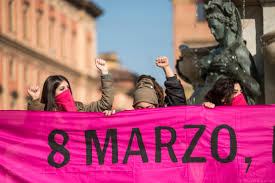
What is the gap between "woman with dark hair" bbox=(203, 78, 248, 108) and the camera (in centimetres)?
779

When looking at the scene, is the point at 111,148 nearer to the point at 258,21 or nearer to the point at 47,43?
the point at 258,21

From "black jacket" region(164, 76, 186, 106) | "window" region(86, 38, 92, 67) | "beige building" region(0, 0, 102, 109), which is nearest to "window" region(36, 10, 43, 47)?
"beige building" region(0, 0, 102, 109)

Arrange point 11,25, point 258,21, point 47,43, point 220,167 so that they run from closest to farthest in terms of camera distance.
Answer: point 220,167, point 258,21, point 11,25, point 47,43

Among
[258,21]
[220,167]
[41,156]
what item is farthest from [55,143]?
[258,21]

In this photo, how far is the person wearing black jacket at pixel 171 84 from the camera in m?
7.82

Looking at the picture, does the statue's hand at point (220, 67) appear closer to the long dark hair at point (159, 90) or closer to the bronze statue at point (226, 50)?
the bronze statue at point (226, 50)

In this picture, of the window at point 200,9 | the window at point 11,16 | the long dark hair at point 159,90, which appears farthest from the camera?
the window at point 11,16

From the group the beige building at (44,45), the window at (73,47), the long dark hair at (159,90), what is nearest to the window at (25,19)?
the beige building at (44,45)

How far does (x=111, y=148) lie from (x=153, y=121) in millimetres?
350

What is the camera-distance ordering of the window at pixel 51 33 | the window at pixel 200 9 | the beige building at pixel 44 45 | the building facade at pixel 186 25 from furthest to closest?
1. the window at pixel 51 33
2. the building facade at pixel 186 25
3. the beige building at pixel 44 45
4. the window at pixel 200 9

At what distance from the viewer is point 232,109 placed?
7598 mm

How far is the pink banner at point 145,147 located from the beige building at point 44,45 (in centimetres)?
4652

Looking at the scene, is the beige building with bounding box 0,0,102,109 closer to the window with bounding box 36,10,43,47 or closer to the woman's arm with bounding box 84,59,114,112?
the window with bounding box 36,10,43,47

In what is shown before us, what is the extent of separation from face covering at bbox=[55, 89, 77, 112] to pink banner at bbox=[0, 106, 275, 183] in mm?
211
